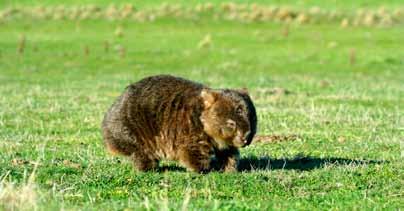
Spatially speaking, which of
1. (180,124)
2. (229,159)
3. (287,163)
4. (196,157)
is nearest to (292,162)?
(287,163)

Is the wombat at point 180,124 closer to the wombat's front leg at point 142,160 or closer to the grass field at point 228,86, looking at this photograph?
the wombat's front leg at point 142,160

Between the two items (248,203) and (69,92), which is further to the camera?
(69,92)

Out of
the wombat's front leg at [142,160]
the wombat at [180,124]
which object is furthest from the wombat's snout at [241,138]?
the wombat's front leg at [142,160]

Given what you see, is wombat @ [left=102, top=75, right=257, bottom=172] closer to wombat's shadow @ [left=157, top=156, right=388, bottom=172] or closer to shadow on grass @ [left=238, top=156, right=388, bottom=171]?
wombat's shadow @ [left=157, top=156, right=388, bottom=172]

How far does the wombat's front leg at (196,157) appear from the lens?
37.2 feet

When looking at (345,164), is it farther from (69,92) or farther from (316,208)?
(69,92)

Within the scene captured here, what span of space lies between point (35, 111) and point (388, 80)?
17564 millimetres

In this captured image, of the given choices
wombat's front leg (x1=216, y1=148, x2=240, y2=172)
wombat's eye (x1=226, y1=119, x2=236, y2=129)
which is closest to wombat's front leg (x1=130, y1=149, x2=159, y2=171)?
wombat's front leg (x1=216, y1=148, x2=240, y2=172)

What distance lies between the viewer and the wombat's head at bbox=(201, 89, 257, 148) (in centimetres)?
1081

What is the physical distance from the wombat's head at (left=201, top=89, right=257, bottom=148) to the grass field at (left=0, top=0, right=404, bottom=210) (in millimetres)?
562

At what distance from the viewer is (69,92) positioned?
26.2 metres

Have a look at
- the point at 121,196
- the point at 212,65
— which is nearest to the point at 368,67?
the point at 212,65

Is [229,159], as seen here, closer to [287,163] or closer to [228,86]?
[287,163]

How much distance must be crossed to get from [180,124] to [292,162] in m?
2.31
